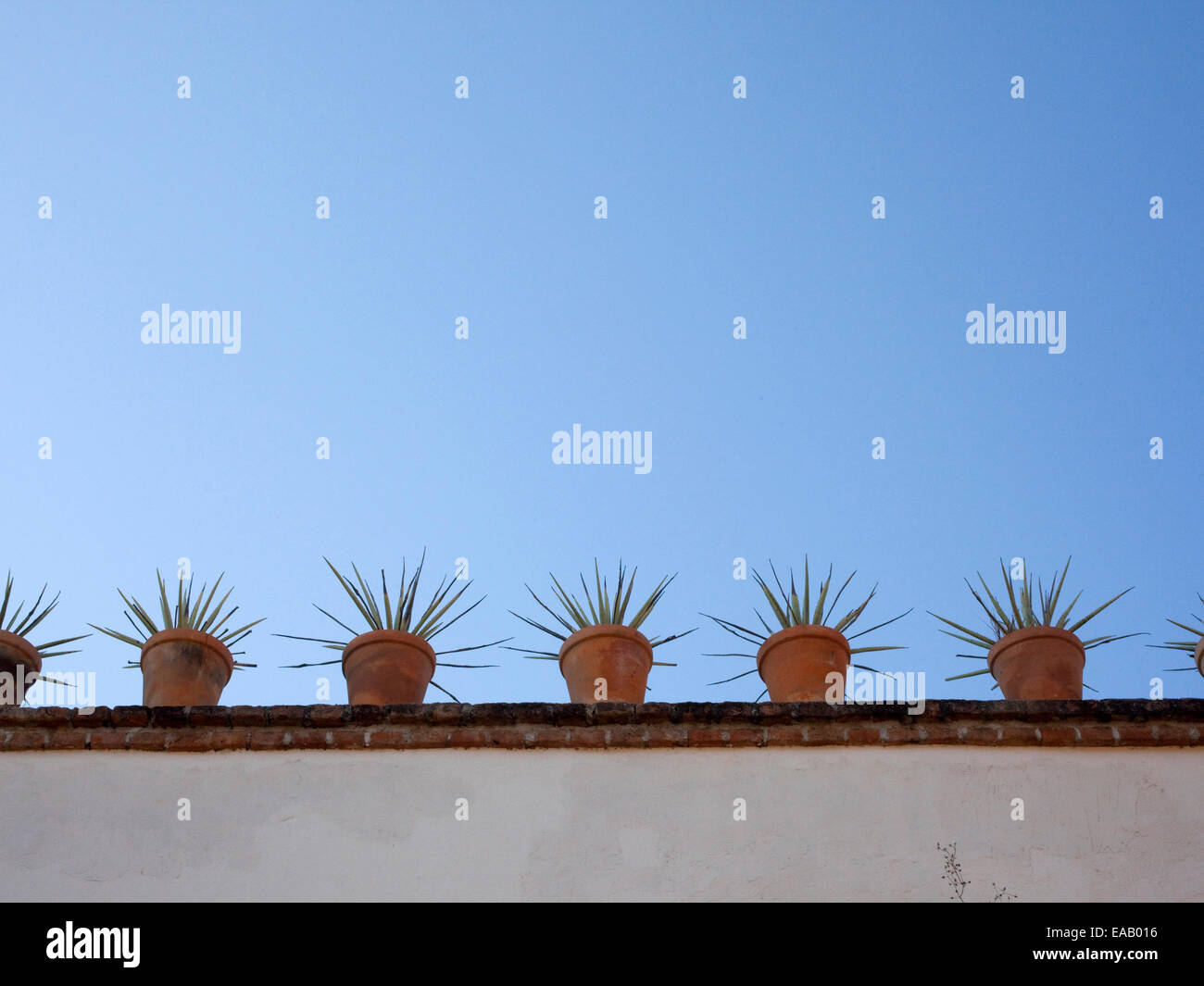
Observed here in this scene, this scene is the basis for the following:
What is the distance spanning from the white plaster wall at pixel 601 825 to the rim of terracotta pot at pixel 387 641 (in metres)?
0.77

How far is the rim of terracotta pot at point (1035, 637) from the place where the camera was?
6.17 metres

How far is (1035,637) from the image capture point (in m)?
6.18

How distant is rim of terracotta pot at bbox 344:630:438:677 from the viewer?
6203mm

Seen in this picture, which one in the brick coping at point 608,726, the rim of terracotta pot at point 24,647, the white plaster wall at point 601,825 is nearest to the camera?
the white plaster wall at point 601,825

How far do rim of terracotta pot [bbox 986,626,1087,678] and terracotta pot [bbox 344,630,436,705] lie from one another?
6.88ft

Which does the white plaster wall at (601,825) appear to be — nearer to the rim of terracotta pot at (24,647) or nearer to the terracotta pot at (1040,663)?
the terracotta pot at (1040,663)

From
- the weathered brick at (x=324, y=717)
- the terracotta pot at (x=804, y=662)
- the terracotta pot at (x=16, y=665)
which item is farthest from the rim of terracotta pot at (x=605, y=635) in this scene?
the terracotta pot at (x=16, y=665)

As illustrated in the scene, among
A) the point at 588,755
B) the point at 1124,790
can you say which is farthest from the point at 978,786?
the point at 588,755

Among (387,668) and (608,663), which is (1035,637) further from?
(387,668)

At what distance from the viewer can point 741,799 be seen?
537 centimetres

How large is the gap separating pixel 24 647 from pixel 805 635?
2.85 meters
